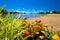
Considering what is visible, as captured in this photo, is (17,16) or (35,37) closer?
(35,37)

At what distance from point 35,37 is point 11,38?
0.22 meters

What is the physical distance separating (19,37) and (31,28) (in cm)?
24

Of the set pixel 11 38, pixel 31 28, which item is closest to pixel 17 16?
pixel 31 28

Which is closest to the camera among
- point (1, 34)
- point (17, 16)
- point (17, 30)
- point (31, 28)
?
point (1, 34)

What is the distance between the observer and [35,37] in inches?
44.5

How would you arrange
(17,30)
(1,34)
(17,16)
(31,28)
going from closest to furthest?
(1,34) < (17,30) < (31,28) < (17,16)

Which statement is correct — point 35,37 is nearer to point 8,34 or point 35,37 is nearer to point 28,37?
point 28,37

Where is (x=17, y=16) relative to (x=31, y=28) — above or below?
above

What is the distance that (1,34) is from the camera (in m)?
0.97

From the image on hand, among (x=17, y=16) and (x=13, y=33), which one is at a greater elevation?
(x=17, y=16)

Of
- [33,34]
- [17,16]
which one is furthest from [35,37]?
[17,16]

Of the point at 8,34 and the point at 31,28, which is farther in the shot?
the point at 31,28

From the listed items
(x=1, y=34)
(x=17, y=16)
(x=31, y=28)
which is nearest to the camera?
(x=1, y=34)

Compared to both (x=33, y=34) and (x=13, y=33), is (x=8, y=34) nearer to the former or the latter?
(x=13, y=33)
